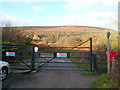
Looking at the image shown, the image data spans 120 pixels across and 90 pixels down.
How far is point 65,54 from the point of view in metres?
8.71

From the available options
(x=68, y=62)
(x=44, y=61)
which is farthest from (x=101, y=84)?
(x=44, y=61)

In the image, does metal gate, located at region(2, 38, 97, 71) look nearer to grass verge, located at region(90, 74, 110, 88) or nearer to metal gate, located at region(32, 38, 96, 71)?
metal gate, located at region(32, 38, 96, 71)

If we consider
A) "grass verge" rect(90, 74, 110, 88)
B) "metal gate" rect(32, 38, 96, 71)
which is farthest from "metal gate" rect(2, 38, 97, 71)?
"grass verge" rect(90, 74, 110, 88)

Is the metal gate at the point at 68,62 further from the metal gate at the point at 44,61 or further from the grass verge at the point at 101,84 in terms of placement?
Result: the grass verge at the point at 101,84

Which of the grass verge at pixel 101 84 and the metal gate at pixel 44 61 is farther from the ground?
the metal gate at pixel 44 61

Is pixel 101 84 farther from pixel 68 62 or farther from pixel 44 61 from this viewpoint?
pixel 44 61

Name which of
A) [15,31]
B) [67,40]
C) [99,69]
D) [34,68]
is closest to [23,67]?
[34,68]

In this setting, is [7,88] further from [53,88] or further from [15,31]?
[15,31]

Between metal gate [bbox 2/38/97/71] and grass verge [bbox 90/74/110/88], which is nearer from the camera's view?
grass verge [bbox 90/74/110/88]

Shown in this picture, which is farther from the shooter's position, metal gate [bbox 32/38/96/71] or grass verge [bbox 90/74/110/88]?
metal gate [bbox 32/38/96/71]

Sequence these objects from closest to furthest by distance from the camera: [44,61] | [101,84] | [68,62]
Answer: [101,84] → [68,62] → [44,61]

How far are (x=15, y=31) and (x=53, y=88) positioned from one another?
397 inches

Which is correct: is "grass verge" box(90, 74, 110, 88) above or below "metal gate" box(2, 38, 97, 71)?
below

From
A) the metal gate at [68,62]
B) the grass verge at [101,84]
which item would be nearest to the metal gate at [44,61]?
the metal gate at [68,62]
